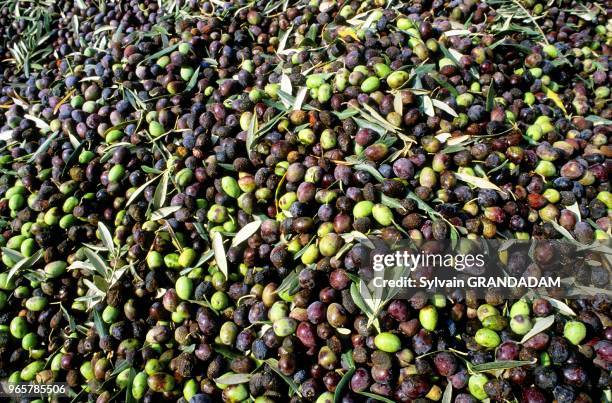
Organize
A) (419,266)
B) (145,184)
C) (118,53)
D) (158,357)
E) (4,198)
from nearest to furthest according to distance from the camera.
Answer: (419,266) < (158,357) < (145,184) < (4,198) < (118,53)

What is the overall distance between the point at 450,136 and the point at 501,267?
31.6 inches

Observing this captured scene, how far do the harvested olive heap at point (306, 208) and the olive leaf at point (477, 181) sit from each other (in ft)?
0.03

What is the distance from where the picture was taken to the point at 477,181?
2.35 metres

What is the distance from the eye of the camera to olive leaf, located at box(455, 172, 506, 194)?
2338mm

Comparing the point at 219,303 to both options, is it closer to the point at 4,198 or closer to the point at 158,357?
the point at 158,357

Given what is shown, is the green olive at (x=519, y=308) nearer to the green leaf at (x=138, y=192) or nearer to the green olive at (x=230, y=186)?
the green olive at (x=230, y=186)

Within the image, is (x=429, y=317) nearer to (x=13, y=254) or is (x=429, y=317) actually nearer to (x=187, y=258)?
(x=187, y=258)

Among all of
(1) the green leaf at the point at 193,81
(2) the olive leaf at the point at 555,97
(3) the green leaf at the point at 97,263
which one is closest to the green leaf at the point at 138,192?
(3) the green leaf at the point at 97,263

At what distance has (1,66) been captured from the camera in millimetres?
4305

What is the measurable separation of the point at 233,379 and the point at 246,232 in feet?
2.42

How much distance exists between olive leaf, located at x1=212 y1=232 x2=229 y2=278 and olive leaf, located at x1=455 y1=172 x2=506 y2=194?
1.32 m

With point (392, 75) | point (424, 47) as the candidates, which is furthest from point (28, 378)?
point (424, 47)

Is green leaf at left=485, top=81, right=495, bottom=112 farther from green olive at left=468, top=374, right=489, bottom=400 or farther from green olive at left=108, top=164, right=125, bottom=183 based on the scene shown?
green olive at left=108, top=164, right=125, bottom=183

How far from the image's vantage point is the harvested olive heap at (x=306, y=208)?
6.63ft
